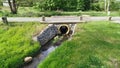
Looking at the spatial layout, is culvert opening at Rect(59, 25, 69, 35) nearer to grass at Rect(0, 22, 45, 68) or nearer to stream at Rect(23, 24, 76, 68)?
stream at Rect(23, 24, 76, 68)

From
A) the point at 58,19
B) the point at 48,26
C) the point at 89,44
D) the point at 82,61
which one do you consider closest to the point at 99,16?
the point at 58,19

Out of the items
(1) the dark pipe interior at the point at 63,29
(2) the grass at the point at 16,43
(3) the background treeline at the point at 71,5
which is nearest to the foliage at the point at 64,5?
(3) the background treeline at the point at 71,5

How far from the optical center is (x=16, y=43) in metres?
32.1

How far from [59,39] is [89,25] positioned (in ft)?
18.9

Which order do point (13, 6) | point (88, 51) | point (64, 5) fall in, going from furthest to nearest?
point (64, 5)
point (13, 6)
point (88, 51)

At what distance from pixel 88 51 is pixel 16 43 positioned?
32.1ft

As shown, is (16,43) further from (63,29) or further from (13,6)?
(13,6)

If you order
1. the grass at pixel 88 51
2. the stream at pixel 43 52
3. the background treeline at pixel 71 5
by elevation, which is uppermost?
the background treeline at pixel 71 5

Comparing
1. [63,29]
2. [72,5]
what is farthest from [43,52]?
[72,5]

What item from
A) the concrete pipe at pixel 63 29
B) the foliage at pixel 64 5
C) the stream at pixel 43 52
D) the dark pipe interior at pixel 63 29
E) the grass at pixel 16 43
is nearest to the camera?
the grass at pixel 16 43

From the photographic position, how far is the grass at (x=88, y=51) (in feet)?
84.0

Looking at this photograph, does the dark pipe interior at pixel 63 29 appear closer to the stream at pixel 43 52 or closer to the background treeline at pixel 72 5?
the stream at pixel 43 52

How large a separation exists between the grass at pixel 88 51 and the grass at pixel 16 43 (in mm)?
3317

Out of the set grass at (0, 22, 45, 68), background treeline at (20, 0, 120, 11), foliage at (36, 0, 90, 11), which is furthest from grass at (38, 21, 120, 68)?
background treeline at (20, 0, 120, 11)
